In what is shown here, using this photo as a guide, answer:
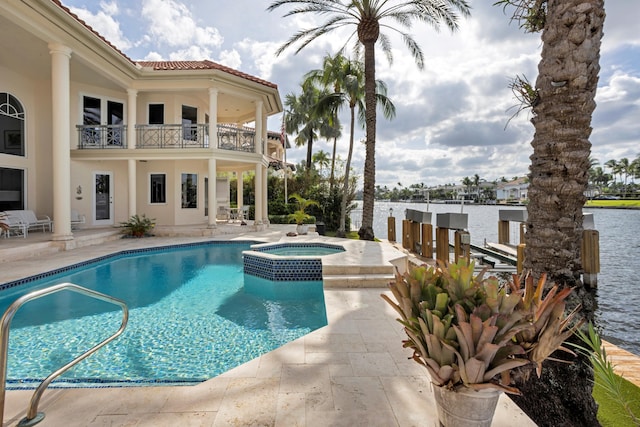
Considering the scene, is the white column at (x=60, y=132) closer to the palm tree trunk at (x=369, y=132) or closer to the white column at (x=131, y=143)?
the white column at (x=131, y=143)

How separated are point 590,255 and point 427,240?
3876mm

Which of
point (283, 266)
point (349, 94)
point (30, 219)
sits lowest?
point (283, 266)

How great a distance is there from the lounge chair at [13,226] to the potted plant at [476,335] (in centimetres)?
1391

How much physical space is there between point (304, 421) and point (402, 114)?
1932 cm

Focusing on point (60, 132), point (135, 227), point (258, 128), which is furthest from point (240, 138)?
point (60, 132)

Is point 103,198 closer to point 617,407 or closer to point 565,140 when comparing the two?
point 565,140

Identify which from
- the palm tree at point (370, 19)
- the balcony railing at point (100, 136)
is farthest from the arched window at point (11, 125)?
the palm tree at point (370, 19)

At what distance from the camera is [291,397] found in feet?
9.35

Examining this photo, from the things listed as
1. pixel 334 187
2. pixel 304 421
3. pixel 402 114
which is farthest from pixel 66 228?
pixel 402 114

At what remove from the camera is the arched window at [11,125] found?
11.7m

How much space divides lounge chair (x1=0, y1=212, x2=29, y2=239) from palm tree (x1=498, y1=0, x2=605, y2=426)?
14505 mm

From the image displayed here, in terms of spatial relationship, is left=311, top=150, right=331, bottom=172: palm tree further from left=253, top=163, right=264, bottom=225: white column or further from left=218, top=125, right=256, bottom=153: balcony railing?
left=253, top=163, right=264, bottom=225: white column

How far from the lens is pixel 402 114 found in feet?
63.9

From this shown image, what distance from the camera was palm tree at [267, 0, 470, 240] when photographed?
1246 cm
